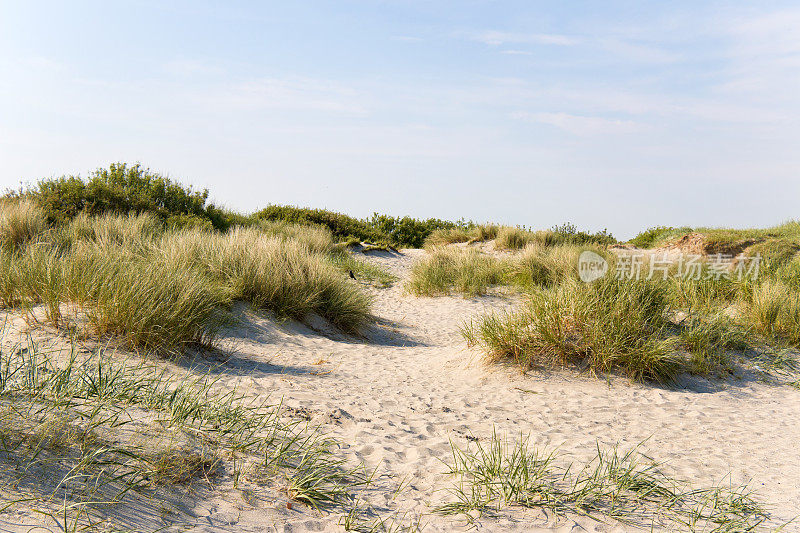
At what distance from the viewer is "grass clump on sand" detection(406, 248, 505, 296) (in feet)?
38.1

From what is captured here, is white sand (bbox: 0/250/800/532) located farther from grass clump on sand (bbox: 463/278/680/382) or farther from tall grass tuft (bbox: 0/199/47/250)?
tall grass tuft (bbox: 0/199/47/250)

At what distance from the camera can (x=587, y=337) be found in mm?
5941

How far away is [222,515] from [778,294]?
850cm

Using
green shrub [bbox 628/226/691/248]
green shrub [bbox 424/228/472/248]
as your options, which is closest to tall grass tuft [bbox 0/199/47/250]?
green shrub [bbox 424/228/472/248]

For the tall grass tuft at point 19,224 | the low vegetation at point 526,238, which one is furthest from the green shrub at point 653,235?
the tall grass tuft at point 19,224

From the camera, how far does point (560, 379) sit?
18.7 feet

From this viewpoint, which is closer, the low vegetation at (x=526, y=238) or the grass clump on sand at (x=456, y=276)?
the grass clump on sand at (x=456, y=276)

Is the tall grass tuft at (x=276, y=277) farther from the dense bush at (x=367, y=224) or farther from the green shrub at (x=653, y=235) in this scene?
the green shrub at (x=653, y=235)

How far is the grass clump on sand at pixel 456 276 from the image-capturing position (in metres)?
11.6

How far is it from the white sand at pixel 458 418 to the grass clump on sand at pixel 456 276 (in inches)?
168

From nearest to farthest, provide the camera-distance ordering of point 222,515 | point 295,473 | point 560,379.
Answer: point 222,515
point 295,473
point 560,379

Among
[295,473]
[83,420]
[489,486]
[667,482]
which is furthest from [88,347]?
[667,482]

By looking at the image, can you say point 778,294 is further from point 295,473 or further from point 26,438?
point 26,438

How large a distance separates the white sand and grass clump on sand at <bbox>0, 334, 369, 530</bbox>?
0.49 feet
